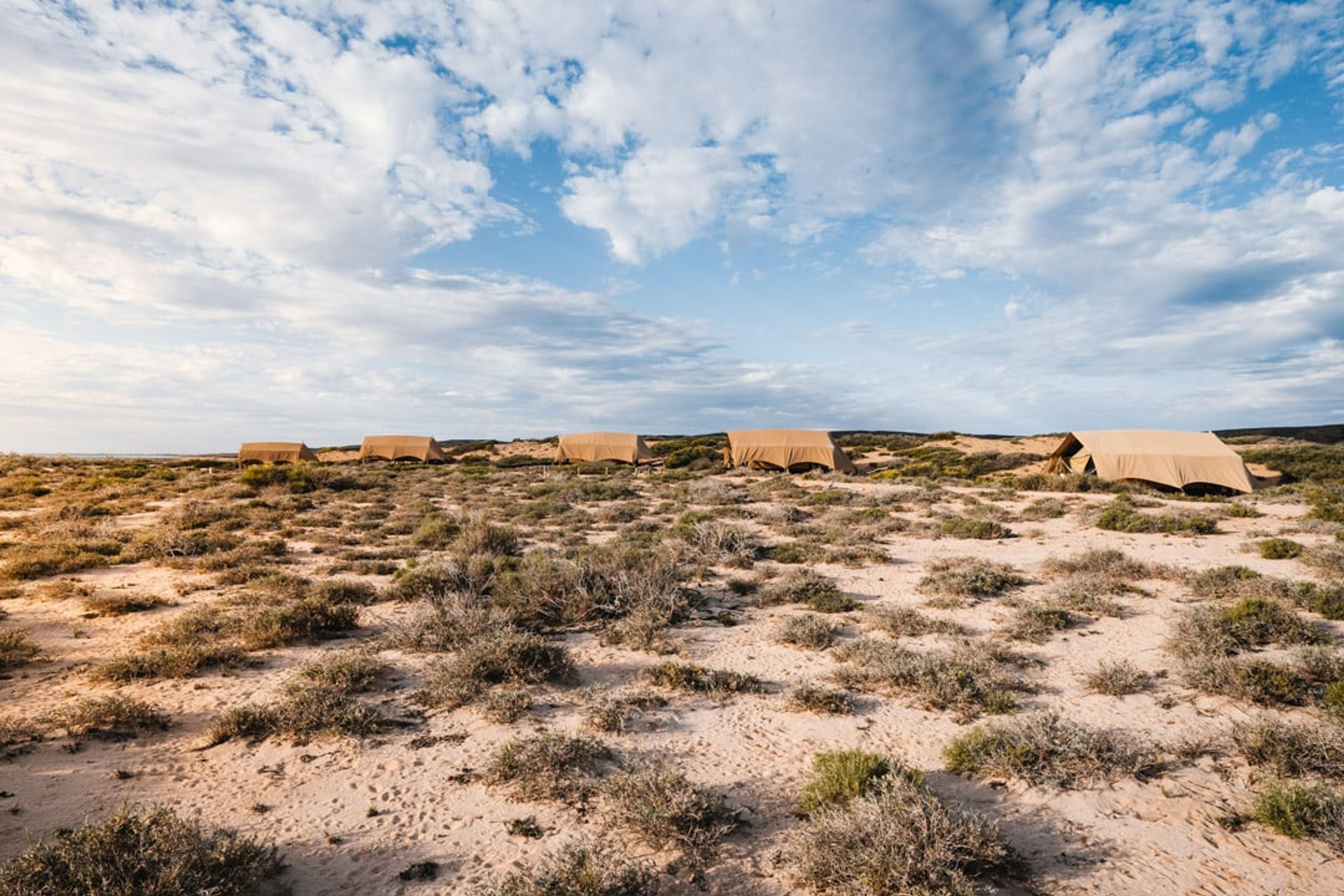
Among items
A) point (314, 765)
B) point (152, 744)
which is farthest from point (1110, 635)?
point (152, 744)

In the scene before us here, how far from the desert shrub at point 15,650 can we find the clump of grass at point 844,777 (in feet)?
→ 30.1

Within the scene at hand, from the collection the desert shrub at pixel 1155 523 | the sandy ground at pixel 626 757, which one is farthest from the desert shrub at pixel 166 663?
the desert shrub at pixel 1155 523

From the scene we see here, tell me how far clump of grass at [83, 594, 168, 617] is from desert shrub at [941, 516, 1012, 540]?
1645cm

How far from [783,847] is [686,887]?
83cm

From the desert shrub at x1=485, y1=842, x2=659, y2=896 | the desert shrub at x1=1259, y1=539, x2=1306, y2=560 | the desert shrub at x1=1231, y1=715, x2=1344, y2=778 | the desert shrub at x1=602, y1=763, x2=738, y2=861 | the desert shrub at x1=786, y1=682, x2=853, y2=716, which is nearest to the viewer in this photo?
the desert shrub at x1=485, y1=842, x2=659, y2=896

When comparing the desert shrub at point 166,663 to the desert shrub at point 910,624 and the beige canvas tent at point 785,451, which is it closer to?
the desert shrub at point 910,624

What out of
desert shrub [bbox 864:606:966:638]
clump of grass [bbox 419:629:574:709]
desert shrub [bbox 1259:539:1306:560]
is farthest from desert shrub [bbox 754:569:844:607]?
desert shrub [bbox 1259:539:1306:560]

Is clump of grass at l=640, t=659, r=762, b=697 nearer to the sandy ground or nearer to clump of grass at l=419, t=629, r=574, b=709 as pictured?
the sandy ground

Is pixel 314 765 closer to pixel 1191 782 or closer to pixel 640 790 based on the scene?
pixel 640 790

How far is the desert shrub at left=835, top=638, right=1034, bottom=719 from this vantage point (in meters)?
6.67

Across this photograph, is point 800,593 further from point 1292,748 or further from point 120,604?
point 120,604

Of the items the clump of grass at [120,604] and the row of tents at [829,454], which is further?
the row of tents at [829,454]

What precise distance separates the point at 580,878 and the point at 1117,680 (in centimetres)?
647

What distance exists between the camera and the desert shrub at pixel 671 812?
14.7ft
